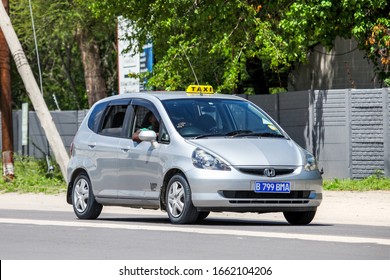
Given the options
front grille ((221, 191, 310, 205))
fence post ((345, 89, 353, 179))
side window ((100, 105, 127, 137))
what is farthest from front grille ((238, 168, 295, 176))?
fence post ((345, 89, 353, 179))

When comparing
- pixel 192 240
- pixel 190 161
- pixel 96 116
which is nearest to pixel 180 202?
pixel 190 161

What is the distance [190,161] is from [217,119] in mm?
1199

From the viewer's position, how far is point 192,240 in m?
13.7

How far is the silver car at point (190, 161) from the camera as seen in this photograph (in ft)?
52.3

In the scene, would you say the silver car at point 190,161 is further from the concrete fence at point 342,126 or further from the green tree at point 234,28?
the concrete fence at point 342,126

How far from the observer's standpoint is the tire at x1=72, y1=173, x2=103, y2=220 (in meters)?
18.5

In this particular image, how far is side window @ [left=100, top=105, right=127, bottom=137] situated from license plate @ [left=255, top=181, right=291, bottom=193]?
9.20ft

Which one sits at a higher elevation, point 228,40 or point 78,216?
point 228,40

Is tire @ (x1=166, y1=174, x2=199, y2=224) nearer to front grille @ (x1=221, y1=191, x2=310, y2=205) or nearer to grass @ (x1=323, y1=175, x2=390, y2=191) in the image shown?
front grille @ (x1=221, y1=191, x2=310, y2=205)

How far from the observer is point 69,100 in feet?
186

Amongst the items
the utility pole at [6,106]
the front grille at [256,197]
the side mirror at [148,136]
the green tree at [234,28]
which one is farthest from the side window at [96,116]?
the utility pole at [6,106]

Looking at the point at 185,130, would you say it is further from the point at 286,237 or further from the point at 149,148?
the point at 286,237
